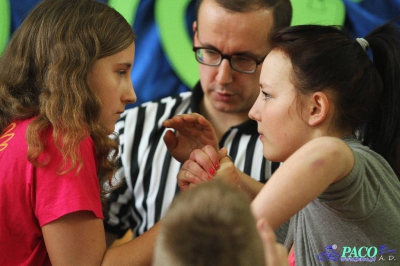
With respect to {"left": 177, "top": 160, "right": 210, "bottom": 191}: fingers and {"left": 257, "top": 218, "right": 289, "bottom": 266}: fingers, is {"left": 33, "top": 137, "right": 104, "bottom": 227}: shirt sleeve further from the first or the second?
{"left": 257, "top": 218, "right": 289, "bottom": 266}: fingers

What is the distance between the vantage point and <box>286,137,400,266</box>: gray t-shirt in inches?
37.7

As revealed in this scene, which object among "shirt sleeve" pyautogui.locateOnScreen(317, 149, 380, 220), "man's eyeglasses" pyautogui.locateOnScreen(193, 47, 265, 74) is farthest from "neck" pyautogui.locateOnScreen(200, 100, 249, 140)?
"shirt sleeve" pyautogui.locateOnScreen(317, 149, 380, 220)

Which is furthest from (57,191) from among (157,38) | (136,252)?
(157,38)

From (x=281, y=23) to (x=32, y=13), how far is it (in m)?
0.75

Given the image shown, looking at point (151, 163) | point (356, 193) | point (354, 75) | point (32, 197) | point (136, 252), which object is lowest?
point (151, 163)

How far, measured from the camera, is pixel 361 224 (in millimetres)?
988

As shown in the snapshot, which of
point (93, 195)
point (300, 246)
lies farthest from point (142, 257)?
point (300, 246)

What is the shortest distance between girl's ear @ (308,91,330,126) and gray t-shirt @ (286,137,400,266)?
9cm

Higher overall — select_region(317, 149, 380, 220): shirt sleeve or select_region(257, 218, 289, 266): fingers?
select_region(257, 218, 289, 266): fingers

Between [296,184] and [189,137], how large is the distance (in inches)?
24.5

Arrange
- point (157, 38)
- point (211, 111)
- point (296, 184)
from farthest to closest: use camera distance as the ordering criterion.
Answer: point (157, 38)
point (211, 111)
point (296, 184)

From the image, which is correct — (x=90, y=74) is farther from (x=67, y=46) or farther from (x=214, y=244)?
(x=214, y=244)

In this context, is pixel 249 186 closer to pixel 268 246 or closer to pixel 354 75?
pixel 354 75

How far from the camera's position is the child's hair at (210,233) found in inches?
22.0
